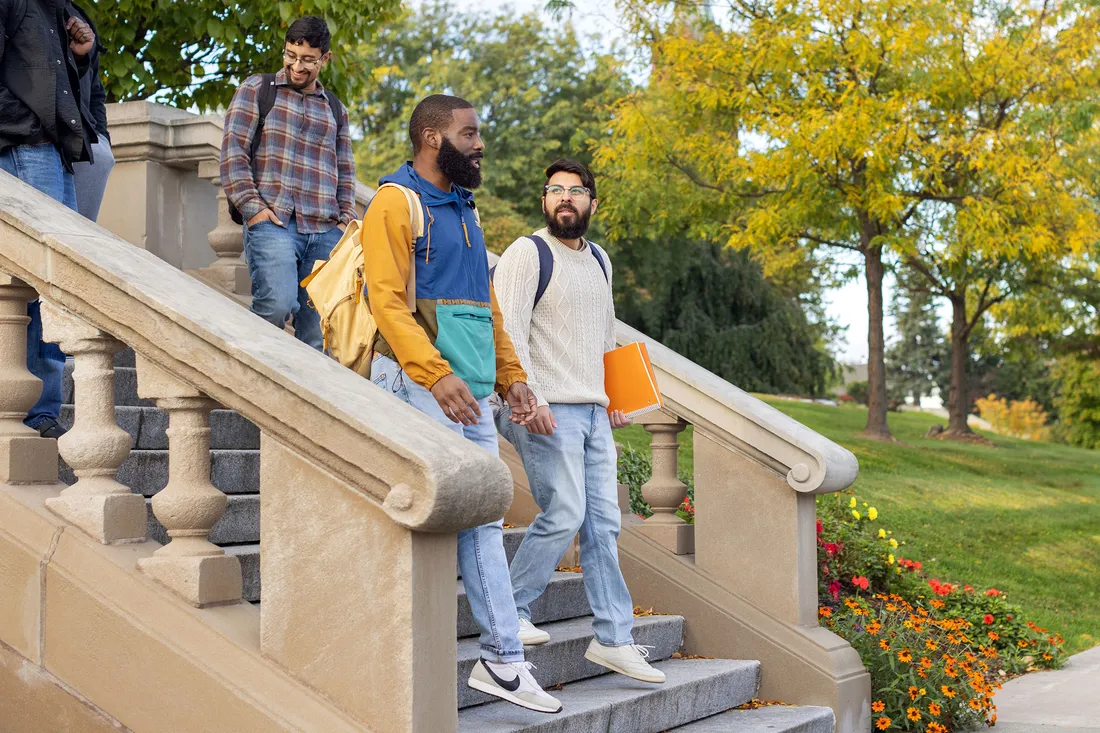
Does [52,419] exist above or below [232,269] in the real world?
below

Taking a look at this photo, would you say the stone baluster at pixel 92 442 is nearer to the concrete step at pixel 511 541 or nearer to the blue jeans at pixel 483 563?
the blue jeans at pixel 483 563

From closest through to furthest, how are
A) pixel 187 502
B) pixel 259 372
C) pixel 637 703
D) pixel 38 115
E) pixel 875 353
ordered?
pixel 259 372
pixel 187 502
pixel 38 115
pixel 637 703
pixel 875 353

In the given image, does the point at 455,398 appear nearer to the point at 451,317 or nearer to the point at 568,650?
the point at 451,317

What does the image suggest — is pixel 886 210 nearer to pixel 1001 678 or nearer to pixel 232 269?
pixel 1001 678

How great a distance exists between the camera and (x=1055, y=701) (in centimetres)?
635

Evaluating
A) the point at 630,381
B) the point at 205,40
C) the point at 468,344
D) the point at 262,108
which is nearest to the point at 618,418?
the point at 630,381

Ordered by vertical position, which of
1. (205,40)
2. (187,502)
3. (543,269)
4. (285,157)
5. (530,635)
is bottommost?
(530,635)

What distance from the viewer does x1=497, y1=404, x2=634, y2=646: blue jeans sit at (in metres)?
4.40

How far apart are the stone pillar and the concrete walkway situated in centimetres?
435

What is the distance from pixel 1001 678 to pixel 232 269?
5119mm

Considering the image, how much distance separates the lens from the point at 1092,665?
7.49 meters

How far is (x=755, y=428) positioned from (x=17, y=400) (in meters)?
3.07

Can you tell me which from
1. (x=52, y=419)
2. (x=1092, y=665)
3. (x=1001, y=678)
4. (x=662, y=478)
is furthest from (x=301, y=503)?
(x=1092, y=665)

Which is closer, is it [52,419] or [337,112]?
[52,419]
